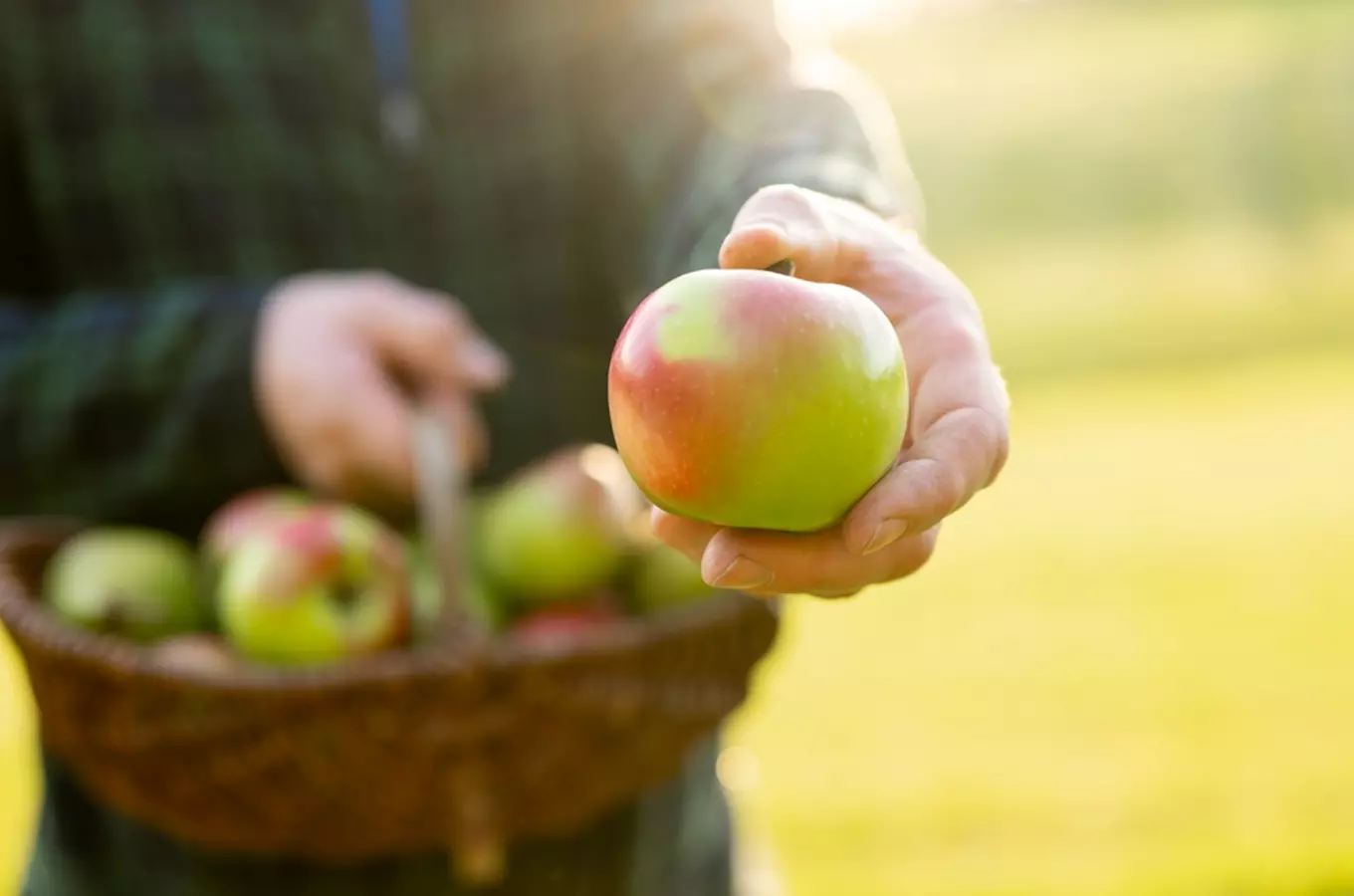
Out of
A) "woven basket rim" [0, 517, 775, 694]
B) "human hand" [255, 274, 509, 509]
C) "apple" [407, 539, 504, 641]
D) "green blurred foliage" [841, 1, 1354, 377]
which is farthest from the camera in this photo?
"green blurred foliage" [841, 1, 1354, 377]

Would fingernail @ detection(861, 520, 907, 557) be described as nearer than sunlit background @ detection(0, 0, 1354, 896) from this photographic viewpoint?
Yes

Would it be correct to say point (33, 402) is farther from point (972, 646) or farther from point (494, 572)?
point (972, 646)

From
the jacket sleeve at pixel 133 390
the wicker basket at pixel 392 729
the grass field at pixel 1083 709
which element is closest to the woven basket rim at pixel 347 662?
the wicker basket at pixel 392 729

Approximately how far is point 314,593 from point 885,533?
17.4 inches

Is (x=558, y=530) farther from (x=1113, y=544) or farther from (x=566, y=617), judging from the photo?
(x=1113, y=544)

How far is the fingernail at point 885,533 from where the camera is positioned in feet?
1.57

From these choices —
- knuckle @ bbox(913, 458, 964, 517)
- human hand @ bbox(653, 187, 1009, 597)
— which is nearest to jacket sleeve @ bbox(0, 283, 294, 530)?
Answer: human hand @ bbox(653, 187, 1009, 597)

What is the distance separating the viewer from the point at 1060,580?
295 centimetres

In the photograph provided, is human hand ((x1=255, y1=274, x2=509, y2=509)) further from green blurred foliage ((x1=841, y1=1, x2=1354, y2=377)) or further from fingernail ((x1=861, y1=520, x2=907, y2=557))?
green blurred foliage ((x1=841, y1=1, x2=1354, y2=377))

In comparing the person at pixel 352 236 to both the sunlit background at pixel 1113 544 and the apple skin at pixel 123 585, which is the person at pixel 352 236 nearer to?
the apple skin at pixel 123 585

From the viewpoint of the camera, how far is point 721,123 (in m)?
0.86

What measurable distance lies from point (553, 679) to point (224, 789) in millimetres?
186

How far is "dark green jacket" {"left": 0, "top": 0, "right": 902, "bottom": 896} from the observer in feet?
2.70

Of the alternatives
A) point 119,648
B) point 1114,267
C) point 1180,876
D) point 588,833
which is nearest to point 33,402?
point 119,648
